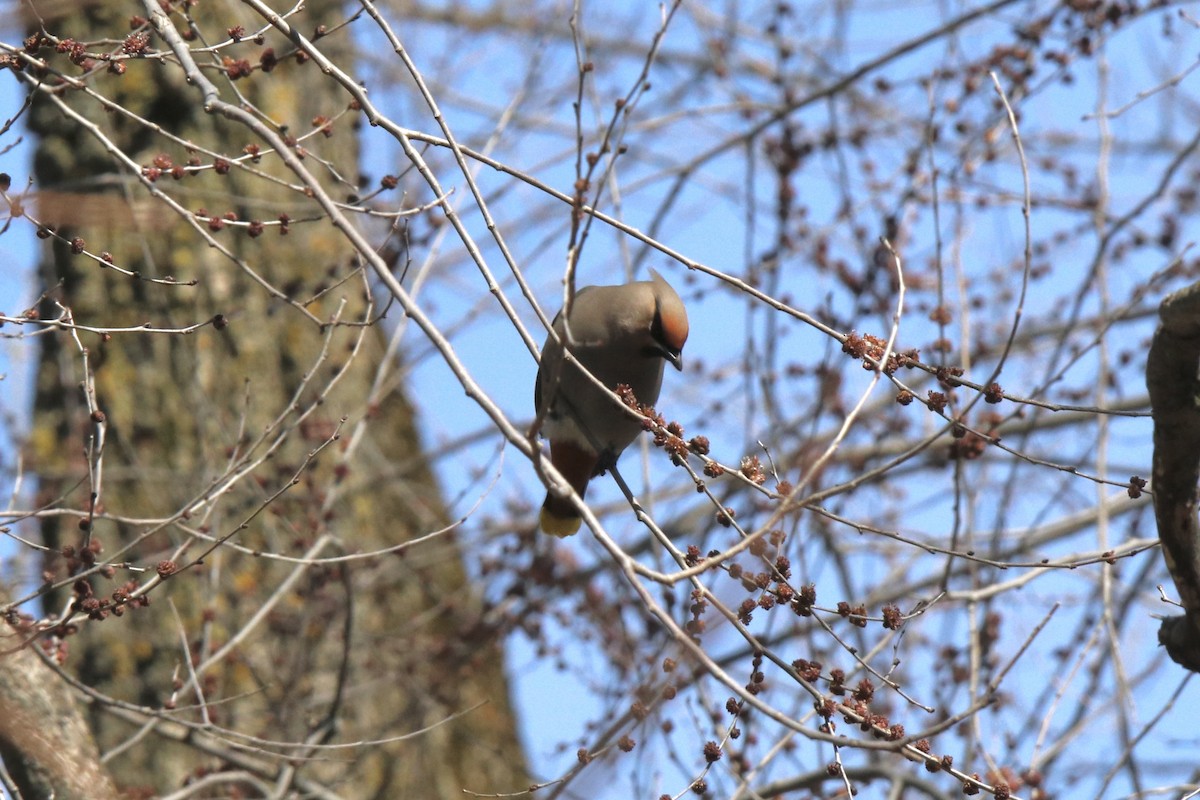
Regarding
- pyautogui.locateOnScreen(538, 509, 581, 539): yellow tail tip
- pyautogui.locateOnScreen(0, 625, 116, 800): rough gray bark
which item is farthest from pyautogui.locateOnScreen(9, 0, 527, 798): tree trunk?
pyautogui.locateOnScreen(0, 625, 116, 800): rough gray bark

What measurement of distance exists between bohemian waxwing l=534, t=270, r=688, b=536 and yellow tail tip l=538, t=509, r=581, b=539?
112 mm

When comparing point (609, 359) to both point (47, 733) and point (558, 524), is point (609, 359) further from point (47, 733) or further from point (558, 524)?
point (47, 733)

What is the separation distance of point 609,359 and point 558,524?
29.6 inches

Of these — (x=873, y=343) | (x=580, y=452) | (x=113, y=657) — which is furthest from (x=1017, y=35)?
(x=113, y=657)

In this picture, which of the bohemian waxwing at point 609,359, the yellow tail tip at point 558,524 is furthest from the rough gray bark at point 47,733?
the yellow tail tip at point 558,524

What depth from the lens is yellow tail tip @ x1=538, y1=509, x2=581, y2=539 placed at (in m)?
4.61

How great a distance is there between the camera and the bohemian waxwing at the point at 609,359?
13.3 feet

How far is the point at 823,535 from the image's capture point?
5.44 meters

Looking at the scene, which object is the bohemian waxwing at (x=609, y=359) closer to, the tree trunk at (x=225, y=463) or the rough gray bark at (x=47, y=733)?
the tree trunk at (x=225, y=463)

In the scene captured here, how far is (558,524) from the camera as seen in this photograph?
4.62 meters

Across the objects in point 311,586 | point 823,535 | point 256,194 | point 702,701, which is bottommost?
point 702,701

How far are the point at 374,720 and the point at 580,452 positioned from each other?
7.21 ft

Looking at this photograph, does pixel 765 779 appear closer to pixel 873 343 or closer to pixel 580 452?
pixel 580 452

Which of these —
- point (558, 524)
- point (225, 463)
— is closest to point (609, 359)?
point (558, 524)
